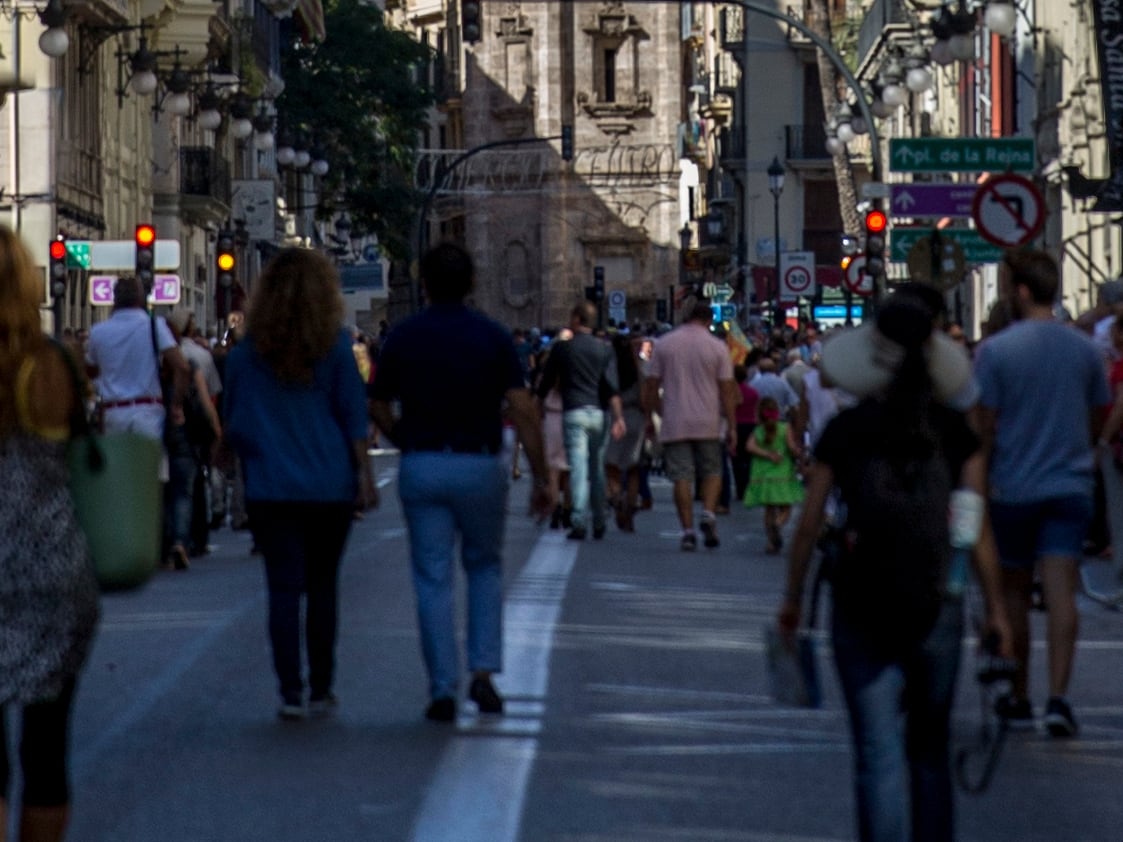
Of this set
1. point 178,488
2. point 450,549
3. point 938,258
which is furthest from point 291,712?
point 938,258

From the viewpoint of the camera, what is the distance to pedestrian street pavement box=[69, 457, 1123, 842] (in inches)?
344

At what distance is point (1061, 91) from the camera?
136ft

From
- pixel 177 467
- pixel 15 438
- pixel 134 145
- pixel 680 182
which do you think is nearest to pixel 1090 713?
pixel 15 438

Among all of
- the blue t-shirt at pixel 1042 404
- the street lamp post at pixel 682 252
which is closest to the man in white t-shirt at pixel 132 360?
the blue t-shirt at pixel 1042 404

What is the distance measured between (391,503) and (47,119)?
1650 cm

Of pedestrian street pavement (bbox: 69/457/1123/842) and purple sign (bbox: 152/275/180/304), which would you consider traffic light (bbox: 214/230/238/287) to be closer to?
purple sign (bbox: 152/275/180/304)

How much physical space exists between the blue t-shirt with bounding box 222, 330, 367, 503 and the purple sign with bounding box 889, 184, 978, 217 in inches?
624

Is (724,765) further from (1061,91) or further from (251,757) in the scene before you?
(1061,91)

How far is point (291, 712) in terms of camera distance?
11055mm

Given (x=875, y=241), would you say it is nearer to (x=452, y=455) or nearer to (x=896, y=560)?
(x=452, y=455)

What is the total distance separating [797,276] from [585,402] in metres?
29.7

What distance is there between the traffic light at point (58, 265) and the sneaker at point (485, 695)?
1003 inches

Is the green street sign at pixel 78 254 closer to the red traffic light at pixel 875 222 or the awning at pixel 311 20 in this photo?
the red traffic light at pixel 875 222

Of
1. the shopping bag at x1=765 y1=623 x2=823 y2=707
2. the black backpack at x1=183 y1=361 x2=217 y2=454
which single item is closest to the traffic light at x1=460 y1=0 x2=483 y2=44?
the black backpack at x1=183 y1=361 x2=217 y2=454
